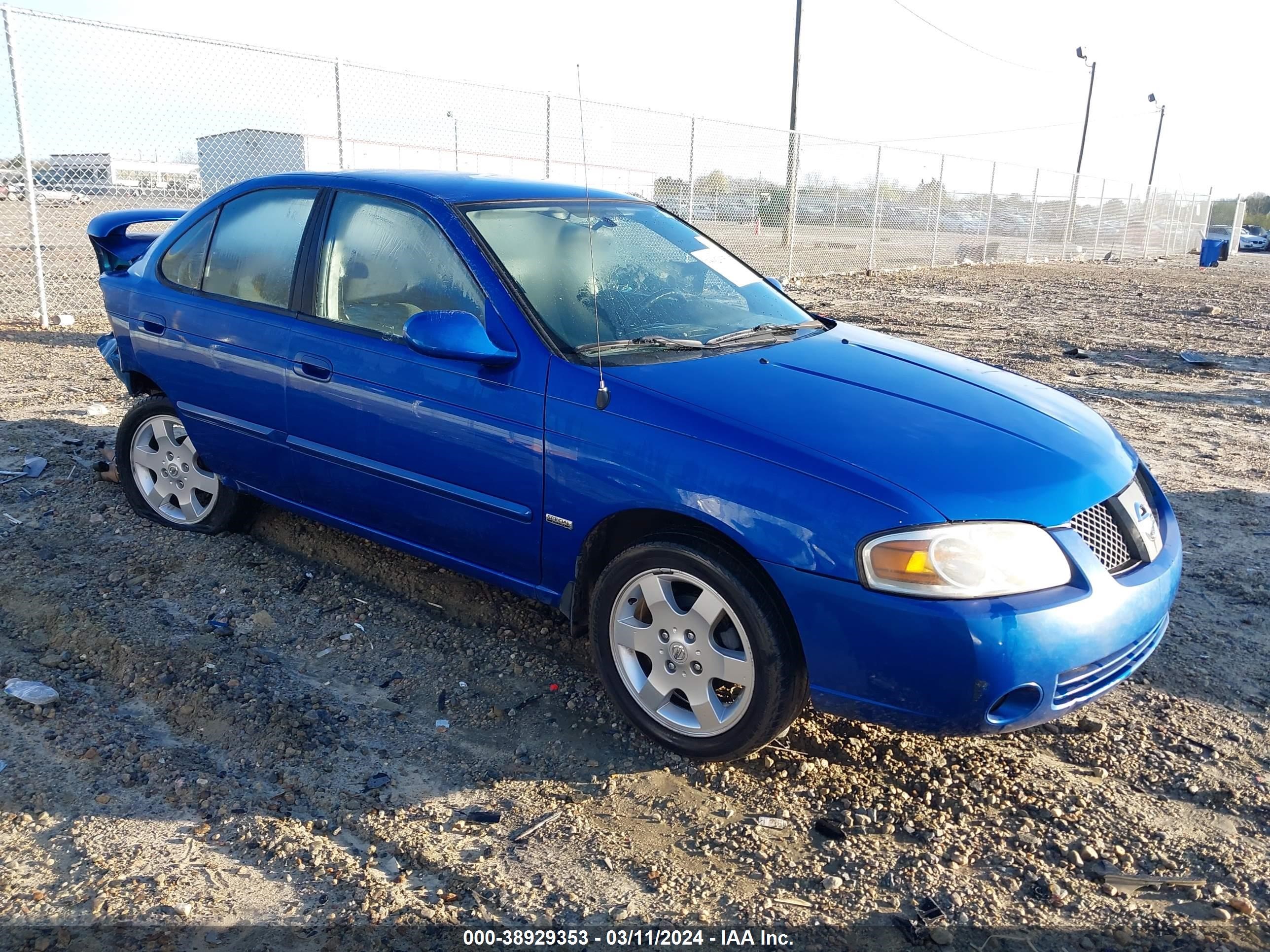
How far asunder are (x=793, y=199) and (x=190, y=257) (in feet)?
49.1

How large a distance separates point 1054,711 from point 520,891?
61.3 inches

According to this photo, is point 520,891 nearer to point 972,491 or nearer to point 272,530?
point 972,491

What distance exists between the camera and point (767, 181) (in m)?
17.8

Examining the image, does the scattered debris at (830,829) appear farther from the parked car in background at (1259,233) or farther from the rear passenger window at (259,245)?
the parked car in background at (1259,233)

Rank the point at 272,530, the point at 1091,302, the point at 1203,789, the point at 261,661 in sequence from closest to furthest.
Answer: the point at 1203,789 → the point at 261,661 → the point at 272,530 → the point at 1091,302

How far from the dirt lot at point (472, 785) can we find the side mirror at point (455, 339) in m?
1.20

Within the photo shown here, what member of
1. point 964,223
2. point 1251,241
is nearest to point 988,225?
point 964,223

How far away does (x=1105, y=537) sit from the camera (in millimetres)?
2938

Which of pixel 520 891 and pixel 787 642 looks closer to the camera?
pixel 520 891

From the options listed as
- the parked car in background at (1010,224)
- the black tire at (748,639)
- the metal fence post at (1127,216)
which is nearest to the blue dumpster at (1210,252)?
the metal fence post at (1127,216)

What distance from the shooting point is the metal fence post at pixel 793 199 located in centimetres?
1783

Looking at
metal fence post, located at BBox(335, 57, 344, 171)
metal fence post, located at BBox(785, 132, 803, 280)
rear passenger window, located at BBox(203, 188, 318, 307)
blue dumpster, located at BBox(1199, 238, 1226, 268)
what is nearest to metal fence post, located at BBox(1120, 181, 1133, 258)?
blue dumpster, located at BBox(1199, 238, 1226, 268)

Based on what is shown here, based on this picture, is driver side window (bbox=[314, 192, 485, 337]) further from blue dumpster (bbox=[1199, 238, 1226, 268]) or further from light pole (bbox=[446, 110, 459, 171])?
blue dumpster (bbox=[1199, 238, 1226, 268])

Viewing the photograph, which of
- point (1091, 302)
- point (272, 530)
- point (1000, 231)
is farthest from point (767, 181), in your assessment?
point (272, 530)
